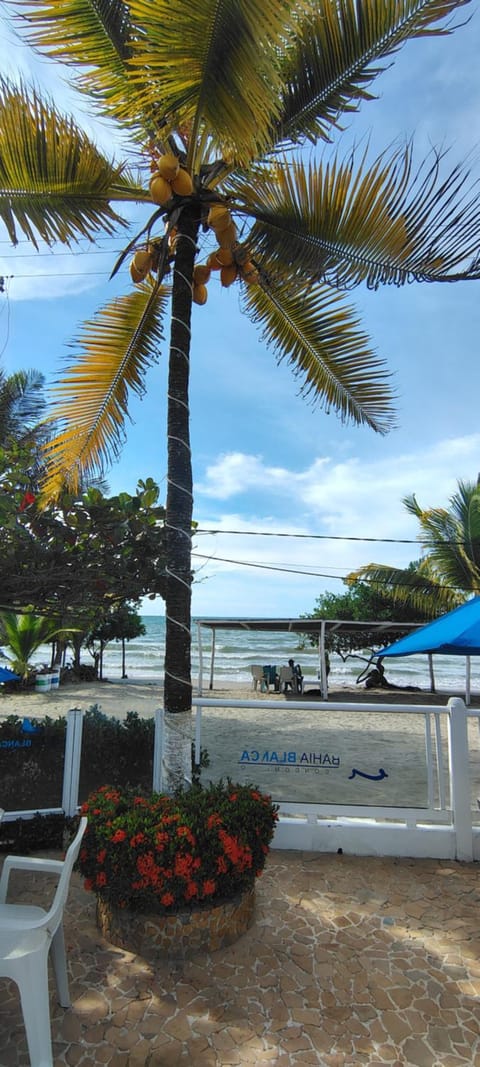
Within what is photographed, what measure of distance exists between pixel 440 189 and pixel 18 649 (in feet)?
58.9

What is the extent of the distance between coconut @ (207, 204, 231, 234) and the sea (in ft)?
82.1

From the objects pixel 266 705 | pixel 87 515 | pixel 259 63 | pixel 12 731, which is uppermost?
pixel 259 63

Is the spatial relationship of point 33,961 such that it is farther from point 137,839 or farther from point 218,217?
point 218,217

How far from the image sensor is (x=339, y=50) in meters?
3.27

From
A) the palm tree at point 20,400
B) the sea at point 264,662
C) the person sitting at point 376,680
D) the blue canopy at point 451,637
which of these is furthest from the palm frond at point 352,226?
the sea at point 264,662

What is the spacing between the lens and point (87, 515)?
3840 millimetres

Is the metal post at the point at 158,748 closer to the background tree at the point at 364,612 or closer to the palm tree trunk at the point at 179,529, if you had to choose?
the palm tree trunk at the point at 179,529

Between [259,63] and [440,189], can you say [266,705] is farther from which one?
[259,63]

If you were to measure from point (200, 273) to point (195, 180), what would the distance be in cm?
73

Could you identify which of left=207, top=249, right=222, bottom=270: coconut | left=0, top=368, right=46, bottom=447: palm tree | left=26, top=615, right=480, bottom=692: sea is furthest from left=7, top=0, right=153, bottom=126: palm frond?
left=26, top=615, right=480, bottom=692: sea

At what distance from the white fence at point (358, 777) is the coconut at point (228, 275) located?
139 inches

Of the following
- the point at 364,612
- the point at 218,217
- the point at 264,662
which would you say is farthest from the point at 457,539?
the point at 264,662

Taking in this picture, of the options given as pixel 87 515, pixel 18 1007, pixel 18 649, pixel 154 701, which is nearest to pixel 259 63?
pixel 87 515

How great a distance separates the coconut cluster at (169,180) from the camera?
11.6ft
